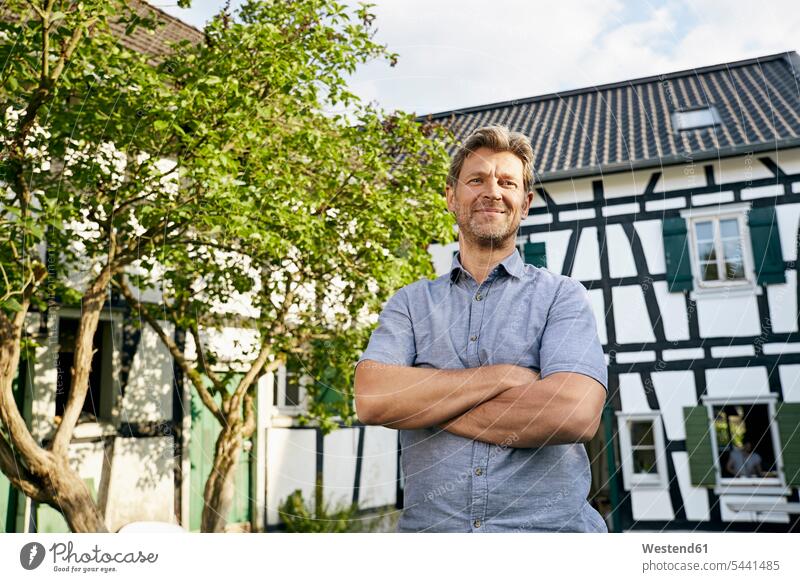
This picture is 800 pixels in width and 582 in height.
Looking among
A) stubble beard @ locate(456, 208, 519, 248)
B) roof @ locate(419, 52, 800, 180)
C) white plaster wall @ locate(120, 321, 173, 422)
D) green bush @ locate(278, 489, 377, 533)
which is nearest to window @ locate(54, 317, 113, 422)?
white plaster wall @ locate(120, 321, 173, 422)

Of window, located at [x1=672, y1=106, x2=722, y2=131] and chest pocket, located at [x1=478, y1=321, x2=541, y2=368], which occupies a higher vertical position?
window, located at [x1=672, y1=106, x2=722, y2=131]

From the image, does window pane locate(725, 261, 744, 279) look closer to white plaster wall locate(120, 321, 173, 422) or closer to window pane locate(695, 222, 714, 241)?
window pane locate(695, 222, 714, 241)

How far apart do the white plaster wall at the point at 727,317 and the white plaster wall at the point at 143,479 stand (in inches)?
148

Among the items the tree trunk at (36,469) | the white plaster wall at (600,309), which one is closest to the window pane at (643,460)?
the white plaster wall at (600,309)

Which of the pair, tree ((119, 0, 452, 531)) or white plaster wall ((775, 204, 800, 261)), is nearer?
tree ((119, 0, 452, 531))

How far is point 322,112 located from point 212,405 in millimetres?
1765

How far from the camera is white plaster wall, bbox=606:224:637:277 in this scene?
5.07 metres

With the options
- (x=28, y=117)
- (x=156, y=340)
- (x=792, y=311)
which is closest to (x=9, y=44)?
(x=28, y=117)

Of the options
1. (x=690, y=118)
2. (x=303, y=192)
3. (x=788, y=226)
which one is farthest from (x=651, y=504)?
(x=303, y=192)

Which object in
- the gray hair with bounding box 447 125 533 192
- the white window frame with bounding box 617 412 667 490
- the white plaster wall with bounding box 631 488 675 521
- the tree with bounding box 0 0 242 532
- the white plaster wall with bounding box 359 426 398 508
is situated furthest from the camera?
the white plaster wall with bounding box 359 426 398 508

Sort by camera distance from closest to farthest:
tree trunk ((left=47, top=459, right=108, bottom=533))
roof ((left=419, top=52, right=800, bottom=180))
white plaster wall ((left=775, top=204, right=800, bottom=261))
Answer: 1. tree trunk ((left=47, top=459, right=108, bottom=533))
2. roof ((left=419, top=52, right=800, bottom=180))
3. white plaster wall ((left=775, top=204, right=800, bottom=261))

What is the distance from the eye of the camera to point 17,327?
2588mm

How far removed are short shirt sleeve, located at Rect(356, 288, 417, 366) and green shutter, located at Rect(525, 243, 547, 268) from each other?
278 centimetres

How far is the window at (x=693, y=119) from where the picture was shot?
428 cm
